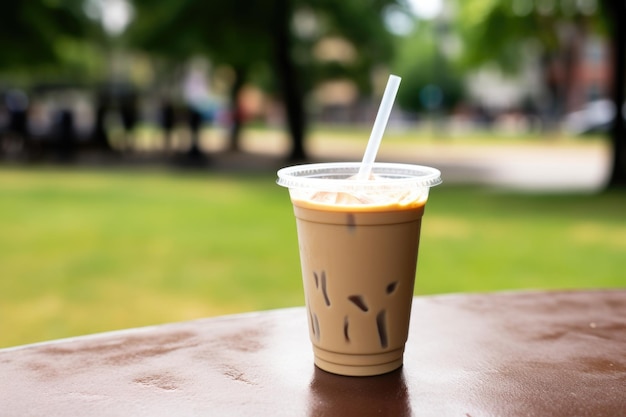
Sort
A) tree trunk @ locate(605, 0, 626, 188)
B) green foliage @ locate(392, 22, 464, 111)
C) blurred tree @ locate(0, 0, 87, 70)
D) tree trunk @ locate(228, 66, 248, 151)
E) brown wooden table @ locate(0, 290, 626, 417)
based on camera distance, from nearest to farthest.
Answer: brown wooden table @ locate(0, 290, 626, 417) < tree trunk @ locate(605, 0, 626, 188) < blurred tree @ locate(0, 0, 87, 70) < tree trunk @ locate(228, 66, 248, 151) < green foliage @ locate(392, 22, 464, 111)

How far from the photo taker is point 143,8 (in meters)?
18.1

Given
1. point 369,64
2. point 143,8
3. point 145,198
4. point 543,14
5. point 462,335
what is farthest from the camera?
point 369,64

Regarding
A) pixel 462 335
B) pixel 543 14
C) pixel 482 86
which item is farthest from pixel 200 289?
pixel 482 86

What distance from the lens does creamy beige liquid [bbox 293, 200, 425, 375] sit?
136 centimetres

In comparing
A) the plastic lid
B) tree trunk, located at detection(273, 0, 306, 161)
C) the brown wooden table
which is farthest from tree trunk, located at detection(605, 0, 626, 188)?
the plastic lid

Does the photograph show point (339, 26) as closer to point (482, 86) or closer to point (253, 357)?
point (253, 357)

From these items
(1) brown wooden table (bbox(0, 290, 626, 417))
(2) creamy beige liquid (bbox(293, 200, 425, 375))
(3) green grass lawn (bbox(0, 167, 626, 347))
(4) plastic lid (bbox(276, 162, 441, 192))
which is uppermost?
(4) plastic lid (bbox(276, 162, 441, 192))

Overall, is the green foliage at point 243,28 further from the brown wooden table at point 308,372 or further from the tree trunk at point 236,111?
the brown wooden table at point 308,372

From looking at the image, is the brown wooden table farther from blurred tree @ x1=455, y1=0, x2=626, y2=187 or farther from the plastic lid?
blurred tree @ x1=455, y1=0, x2=626, y2=187

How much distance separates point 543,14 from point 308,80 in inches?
387

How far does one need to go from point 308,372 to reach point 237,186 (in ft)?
36.0

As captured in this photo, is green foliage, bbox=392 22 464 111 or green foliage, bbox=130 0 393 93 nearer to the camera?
green foliage, bbox=130 0 393 93

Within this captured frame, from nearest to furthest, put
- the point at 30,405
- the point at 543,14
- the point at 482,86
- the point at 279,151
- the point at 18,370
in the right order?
1. the point at 30,405
2. the point at 18,370
3. the point at 543,14
4. the point at 279,151
5. the point at 482,86

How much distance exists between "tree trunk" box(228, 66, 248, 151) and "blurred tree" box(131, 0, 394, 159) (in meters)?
2.42
